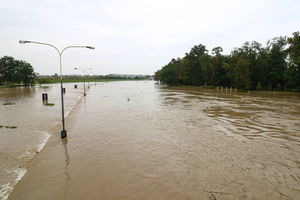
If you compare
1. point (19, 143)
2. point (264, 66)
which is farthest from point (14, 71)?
point (264, 66)

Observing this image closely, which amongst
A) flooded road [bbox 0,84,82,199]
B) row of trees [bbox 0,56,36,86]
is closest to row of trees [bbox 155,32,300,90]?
flooded road [bbox 0,84,82,199]

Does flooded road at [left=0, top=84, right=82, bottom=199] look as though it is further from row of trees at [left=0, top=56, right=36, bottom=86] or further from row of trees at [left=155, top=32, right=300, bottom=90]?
row of trees at [left=0, top=56, right=36, bottom=86]

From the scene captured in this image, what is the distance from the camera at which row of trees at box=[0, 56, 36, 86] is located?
291 feet

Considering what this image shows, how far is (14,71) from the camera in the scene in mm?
90625

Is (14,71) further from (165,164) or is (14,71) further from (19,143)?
(165,164)

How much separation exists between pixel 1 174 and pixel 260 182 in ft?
36.2

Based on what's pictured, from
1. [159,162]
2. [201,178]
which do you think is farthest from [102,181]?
[201,178]

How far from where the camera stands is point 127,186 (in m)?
7.53

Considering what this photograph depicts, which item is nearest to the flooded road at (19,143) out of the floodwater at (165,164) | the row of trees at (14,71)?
the floodwater at (165,164)

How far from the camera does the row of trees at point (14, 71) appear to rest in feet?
291

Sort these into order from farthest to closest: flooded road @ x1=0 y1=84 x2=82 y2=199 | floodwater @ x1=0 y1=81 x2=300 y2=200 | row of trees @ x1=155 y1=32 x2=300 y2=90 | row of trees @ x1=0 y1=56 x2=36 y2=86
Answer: row of trees @ x1=0 y1=56 x2=36 y2=86 < row of trees @ x1=155 y1=32 x2=300 y2=90 < flooded road @ x1=0 y1=84 x2=82 y2=199 < floodwater @ x1=0 y1=81 x2=300 y2=200

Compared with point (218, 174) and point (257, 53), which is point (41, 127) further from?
point (257, 53)

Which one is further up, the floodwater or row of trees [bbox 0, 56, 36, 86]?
row of trees [bbox 0, 56, 36, 86]

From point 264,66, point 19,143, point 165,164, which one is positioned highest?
point 264,66
